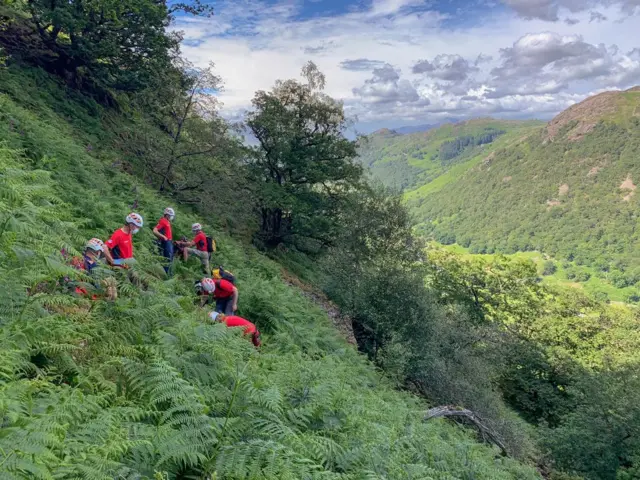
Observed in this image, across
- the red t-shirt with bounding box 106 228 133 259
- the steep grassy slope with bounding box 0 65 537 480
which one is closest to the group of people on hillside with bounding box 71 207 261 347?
the red t-shirt with bounding box 106 228 133 259

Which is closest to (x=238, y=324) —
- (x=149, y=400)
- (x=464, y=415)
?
(x=149, y=400)

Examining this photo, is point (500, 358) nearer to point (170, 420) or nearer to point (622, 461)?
point (622, 461)

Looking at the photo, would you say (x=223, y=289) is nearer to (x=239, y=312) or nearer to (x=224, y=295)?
(x=224, y=295)

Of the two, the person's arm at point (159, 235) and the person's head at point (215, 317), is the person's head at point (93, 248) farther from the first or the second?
the person's arm at point (159, 235)

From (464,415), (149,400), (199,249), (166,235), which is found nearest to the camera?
(149,400)

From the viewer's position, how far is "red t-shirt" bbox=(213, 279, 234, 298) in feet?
30.9

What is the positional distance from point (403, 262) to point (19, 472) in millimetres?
17670

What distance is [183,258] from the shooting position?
39.7ft

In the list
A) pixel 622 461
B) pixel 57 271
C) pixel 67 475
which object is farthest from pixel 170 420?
pixel 622 461

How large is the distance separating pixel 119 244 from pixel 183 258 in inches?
168

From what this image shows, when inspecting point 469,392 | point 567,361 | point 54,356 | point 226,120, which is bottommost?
point 567,361

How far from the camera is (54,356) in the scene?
14.1 ft

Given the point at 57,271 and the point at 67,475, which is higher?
the point at 57,271

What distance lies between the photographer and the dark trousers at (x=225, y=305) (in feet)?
31.1
